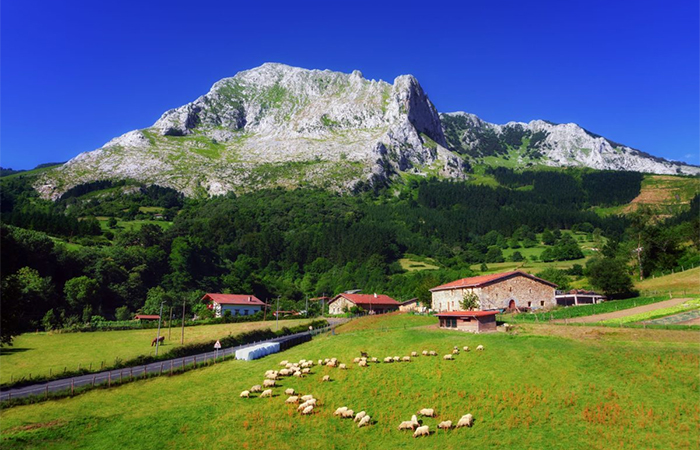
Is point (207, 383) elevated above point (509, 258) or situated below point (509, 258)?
below

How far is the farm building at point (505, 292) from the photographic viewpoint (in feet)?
241

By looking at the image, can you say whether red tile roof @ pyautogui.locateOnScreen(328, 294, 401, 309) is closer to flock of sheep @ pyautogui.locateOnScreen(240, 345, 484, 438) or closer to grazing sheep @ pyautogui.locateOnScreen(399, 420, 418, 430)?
flock of sheep @ pyautogui.locateOnScreen(240, 345, 484, 438)

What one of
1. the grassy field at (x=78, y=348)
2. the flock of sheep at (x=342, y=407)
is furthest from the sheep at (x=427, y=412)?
the grassy field at (x=78, y=348)

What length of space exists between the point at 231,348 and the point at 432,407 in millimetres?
40385

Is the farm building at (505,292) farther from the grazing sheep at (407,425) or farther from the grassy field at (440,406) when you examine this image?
the grazing sheep at (407,425)

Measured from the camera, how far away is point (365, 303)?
10850cm

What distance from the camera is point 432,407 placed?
29.2 meters

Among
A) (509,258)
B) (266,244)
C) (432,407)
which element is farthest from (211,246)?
(432,407)

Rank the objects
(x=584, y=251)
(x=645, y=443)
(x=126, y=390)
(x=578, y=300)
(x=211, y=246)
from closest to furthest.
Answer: (x=645, y=443) → (x=126, y=390) → (x=578, y=300) → (x=584, y=251) → (x=211, y=246)

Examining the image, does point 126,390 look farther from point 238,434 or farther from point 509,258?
point 509,258

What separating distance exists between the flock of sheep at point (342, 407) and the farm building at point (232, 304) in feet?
234

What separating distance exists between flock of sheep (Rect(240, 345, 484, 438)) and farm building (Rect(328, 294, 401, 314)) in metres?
62.9

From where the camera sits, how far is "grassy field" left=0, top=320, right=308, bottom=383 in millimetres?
48375

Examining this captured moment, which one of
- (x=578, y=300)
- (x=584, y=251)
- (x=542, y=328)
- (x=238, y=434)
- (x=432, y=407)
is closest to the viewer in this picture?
(x=238, y=434)
